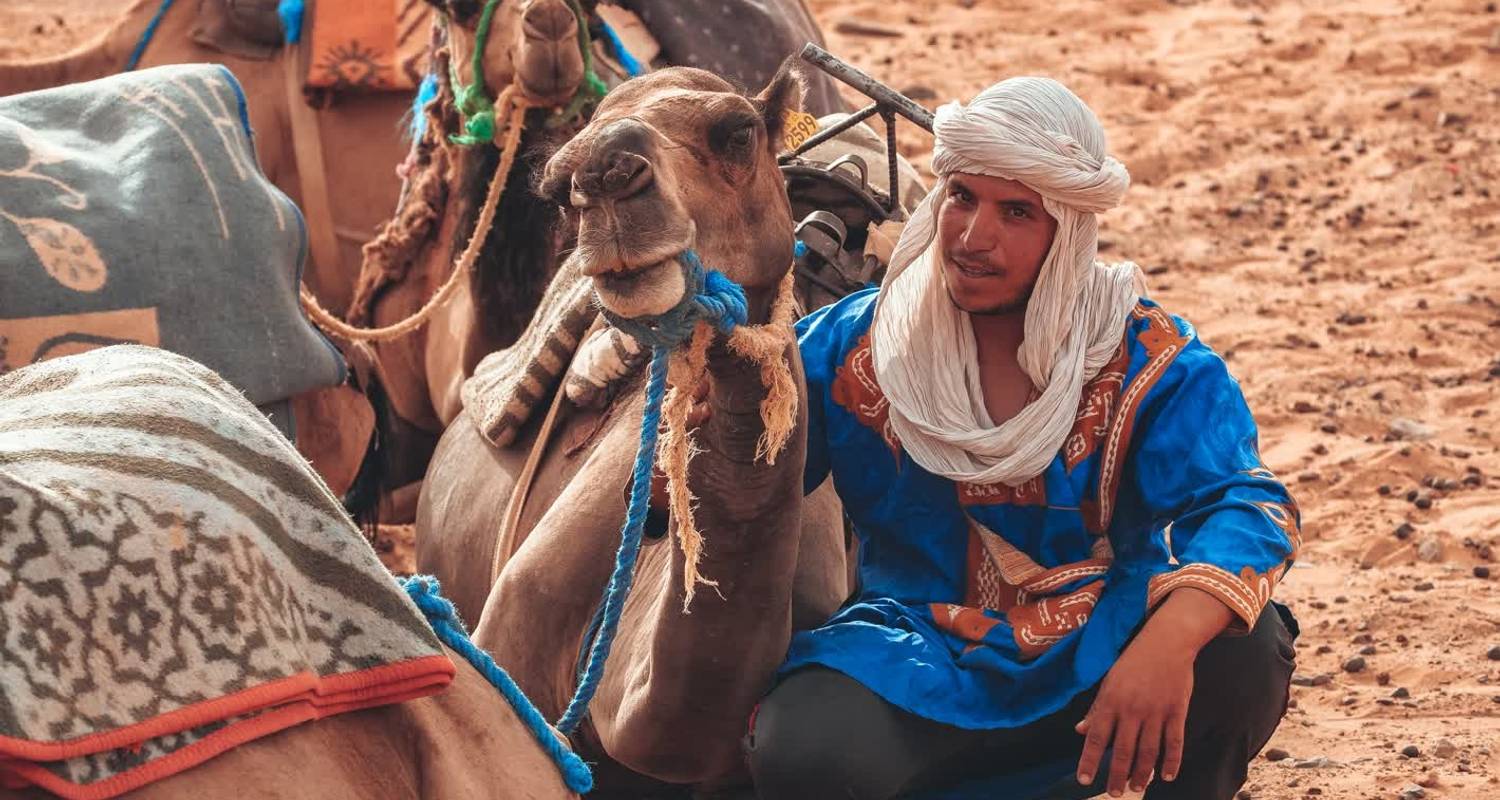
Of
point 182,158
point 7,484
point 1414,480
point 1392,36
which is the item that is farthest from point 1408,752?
point 1392,36

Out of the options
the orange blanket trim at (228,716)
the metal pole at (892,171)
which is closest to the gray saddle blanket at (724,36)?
the metal pole at (892,171)

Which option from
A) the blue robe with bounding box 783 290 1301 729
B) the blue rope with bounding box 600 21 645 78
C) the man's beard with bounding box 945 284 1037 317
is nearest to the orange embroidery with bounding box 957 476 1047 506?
the blue robe with bounding box 783 290 1301 729

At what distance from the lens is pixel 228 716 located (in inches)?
74.9

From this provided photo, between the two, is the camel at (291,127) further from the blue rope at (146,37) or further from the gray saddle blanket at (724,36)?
the gray saddle blanket at (724,36)

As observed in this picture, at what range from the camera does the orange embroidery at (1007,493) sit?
329 centimetres

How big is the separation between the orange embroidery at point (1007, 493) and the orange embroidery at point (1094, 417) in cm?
6

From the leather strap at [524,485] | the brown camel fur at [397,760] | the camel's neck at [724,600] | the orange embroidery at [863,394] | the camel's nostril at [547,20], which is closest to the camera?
A: the brown camel fur at [397,760]

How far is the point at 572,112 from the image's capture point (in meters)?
4.83

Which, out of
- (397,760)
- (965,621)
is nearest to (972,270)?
(965,621)

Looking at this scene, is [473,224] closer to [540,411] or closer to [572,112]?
[572,112]

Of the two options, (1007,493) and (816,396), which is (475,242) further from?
(1007,493)

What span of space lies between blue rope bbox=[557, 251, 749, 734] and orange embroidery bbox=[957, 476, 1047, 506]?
64 centimetres

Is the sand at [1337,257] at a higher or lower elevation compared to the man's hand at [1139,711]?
lower

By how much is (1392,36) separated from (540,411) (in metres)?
6.34
